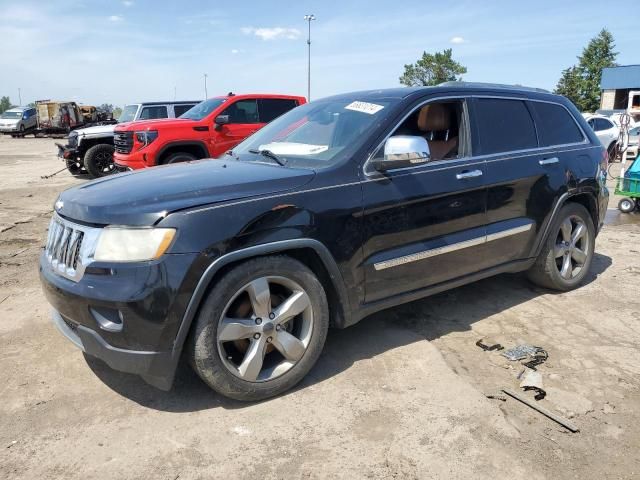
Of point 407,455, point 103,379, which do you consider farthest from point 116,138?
point 407,455

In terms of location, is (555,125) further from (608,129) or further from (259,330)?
(608,129)

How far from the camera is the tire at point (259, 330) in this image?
273 cm

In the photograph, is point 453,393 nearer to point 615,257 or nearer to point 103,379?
point 103,379

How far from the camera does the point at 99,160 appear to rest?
12.9 m

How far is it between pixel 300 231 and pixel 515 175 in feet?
6.77

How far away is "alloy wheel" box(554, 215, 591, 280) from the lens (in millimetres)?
4629

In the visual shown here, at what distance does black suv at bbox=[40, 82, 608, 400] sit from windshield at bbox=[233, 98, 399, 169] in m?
0.02

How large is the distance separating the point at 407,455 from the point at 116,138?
9.77 metres

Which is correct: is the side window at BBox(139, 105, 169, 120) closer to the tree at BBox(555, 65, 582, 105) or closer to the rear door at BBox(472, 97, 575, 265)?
the rear door at BBox(472, 97, 575, 265)

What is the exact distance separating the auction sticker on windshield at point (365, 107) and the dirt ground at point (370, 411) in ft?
5.30

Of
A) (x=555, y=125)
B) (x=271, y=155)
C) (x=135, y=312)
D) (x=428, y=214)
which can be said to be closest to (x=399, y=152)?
(x=428, y=214)

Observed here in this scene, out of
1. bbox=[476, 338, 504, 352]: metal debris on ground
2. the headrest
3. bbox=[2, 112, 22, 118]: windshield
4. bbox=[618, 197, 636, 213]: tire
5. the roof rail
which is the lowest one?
bbox=[476, 338, 504, 352]: metal debris on ground

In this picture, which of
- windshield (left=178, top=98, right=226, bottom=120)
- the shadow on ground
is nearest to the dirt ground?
the shadow on ground

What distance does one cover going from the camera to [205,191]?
2781 millimetres
